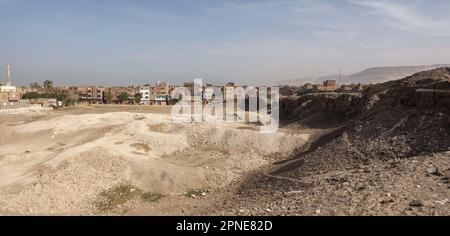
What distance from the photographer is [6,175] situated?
1592cm

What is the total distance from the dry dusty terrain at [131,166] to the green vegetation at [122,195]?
31 millimetres

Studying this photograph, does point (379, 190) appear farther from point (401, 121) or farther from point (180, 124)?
point (180, 124)

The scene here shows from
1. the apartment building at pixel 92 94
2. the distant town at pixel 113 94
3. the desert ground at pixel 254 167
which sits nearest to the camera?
the desert ground at pixel 254 167

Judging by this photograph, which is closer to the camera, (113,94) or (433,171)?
(433,171)

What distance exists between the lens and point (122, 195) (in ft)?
47.4

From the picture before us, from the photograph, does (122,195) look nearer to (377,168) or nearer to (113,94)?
(377,168)

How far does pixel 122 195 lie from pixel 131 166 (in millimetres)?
1942

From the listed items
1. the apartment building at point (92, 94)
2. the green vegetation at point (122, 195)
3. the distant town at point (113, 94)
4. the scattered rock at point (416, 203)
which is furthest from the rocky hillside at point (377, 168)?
the apartment building at point (92, 94)

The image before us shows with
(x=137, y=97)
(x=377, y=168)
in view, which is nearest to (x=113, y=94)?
(x=137, y=97)

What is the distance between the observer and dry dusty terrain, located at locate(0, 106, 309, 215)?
1349 centimetres

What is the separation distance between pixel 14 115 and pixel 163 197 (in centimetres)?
3274

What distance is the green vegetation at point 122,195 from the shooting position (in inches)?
541

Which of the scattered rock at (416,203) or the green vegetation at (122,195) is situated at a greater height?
the scattered rock at (416,203)

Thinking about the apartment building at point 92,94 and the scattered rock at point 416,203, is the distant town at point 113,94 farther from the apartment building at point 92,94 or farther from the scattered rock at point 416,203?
the scattered rock at point 416,203
